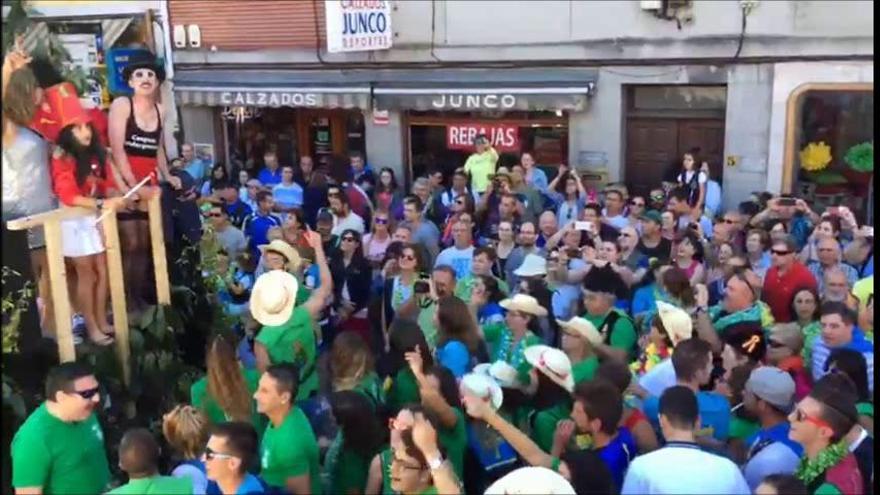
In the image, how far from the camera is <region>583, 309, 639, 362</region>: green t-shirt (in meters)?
5.63

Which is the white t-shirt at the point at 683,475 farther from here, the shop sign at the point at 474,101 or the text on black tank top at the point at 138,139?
the shop sign at the point at 474,101

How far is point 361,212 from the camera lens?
34.8 ft

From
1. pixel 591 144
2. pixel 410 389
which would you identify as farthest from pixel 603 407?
pixel 591 144

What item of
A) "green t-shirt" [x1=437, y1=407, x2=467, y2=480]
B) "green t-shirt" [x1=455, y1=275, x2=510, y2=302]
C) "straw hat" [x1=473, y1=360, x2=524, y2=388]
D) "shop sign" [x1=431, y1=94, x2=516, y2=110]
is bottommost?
"green t-shirt" [x1=437, y1=407, x2=467, y2=480]

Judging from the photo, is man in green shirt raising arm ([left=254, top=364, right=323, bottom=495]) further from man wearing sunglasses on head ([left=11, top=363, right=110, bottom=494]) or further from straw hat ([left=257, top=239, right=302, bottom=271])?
straw hat ([left=257, top=239, right=302, bottom=271])

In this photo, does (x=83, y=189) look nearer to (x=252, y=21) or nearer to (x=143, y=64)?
(x=143, y=64)

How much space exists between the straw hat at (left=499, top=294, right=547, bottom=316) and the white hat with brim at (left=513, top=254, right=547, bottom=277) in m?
1.20

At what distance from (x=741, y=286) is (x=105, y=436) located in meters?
3.75

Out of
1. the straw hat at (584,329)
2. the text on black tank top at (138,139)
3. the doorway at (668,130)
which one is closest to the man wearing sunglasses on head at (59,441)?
the text on black tank top at (138,139)

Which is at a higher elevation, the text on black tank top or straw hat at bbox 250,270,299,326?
the text on black tank top

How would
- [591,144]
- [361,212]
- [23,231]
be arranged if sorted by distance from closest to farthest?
[23,231]
[361,212]
[591,144]

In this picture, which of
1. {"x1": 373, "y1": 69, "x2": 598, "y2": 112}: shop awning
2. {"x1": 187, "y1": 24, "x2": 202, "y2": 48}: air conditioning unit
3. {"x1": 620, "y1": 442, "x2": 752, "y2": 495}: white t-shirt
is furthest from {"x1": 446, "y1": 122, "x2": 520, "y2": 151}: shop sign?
{"x1": 620, "y1": 442, "x2": 752, "y2": 495}: white t-shirt

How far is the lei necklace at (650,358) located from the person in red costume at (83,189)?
2.94 metres

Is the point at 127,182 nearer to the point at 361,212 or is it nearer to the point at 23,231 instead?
the point at 23,231
